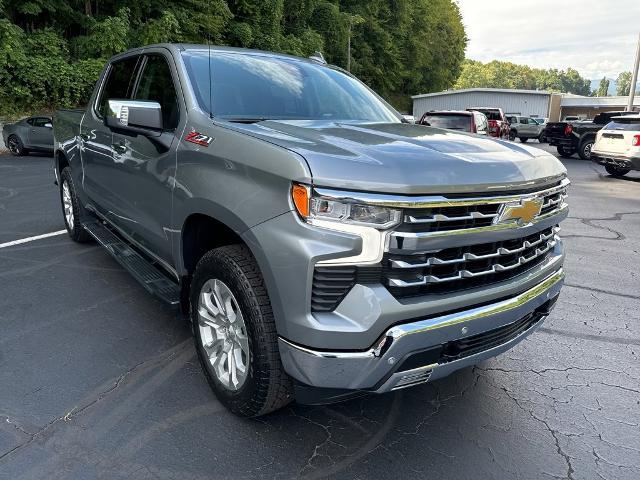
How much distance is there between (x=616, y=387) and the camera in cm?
317

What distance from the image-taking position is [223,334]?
275 cm

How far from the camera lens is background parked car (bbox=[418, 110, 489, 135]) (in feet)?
46.0

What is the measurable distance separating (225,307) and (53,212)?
19.8 ft

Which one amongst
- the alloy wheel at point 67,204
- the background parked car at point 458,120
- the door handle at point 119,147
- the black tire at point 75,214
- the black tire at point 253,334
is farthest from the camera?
the background parked car at point 458,120

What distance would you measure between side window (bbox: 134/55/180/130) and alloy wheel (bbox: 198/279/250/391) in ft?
3.57

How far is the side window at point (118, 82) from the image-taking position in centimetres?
420

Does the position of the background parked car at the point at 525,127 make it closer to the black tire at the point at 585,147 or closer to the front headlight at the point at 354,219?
the black tire at the point at 585,147

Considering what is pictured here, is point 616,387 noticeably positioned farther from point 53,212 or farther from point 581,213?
point 53,212

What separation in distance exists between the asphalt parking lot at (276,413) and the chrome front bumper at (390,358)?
49 centimetres

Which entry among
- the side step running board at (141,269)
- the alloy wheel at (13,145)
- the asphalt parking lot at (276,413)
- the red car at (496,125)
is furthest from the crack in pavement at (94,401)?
the red car at (496,125)

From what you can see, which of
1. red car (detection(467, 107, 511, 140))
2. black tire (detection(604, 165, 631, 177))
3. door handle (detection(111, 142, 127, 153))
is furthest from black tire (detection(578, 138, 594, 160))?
door handle (detection(111, 142, 127, 153))

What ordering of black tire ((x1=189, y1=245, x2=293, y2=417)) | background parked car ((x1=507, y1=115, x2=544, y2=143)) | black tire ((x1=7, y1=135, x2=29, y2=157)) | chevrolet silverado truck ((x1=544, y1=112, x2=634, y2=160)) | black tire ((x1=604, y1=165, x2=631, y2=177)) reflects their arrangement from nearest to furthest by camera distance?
1. black tire ((x1=189, y1=245, x2=293, y2=417))
2. black tire ((x1=604, y1=165, x2=631, y2=177))
3. black tire ((x1=7, y1=135, x2=29, y2=157))
4. chevrolet silverado truck ((x1=544, y1=112, x2=634, y2=160))
5. background parked car ((x1=507, y1=115, x2=544, y2=143))

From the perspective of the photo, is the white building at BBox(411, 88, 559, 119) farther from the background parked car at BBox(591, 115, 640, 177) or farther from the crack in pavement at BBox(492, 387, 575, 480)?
the crack in pavement at BBox(492, 387, 575, 480)

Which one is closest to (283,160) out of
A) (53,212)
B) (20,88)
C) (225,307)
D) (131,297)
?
(225,307)
